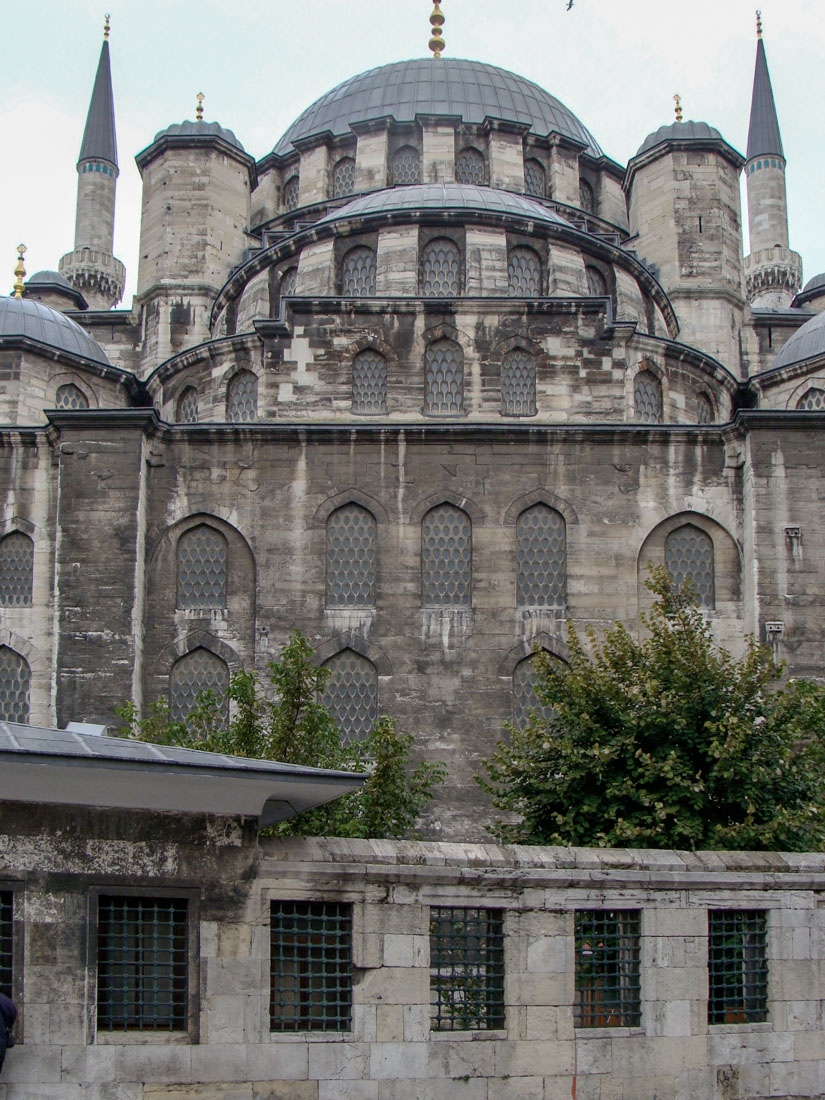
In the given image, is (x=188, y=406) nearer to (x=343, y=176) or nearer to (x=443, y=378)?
(x=443, y=378)

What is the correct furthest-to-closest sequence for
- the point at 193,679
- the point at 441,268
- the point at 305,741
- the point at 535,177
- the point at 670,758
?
the point at 535,177 < the point at 441,268 < the point at 193,679 < the point at 305,741 < the point at 670,758

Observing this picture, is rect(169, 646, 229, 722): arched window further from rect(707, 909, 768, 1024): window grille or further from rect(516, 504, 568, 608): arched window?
rect(707, 909, 768, 1024): window grille

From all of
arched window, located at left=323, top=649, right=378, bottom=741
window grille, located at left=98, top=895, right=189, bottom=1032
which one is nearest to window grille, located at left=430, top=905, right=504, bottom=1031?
window grille, located at left=98, top=895, right=189, bottom=1032

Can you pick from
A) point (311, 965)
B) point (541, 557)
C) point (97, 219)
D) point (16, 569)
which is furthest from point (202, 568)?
point (97, 219)

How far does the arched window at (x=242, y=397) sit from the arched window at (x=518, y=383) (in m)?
4.04

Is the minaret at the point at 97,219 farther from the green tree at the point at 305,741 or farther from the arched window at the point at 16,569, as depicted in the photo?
the green tree at the point at 305,741

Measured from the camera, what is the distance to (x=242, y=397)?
2433cm

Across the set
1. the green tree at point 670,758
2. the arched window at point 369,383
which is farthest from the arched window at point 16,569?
the green tree at point 670,758

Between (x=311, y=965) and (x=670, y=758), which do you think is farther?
(x=670, y=758)

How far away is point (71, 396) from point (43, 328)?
1.29 metres

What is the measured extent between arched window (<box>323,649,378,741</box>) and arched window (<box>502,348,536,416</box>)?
503cm

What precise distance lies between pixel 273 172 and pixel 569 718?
2358 centimetres

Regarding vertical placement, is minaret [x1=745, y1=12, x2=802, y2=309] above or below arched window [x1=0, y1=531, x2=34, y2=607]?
above

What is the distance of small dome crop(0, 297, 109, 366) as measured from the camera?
26.1 metres
